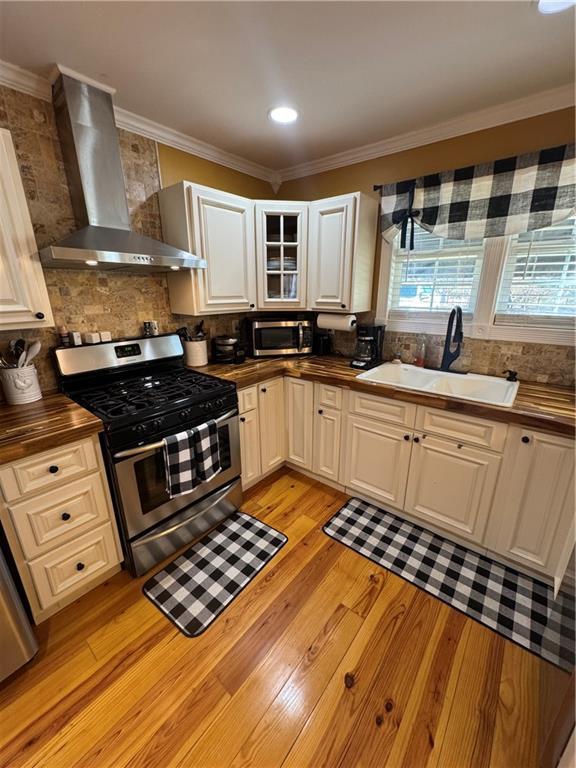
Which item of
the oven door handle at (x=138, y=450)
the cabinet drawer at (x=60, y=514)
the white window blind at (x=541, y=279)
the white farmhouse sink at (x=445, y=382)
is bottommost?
the cabinet drawer at (x=60, y=514)

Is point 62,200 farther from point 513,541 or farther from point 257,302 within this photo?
point 513,541

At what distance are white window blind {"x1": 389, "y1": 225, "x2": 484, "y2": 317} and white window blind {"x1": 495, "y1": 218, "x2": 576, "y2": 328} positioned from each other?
180mm

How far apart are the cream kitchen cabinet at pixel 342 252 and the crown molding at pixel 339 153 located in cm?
41

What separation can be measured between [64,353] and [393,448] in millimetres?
2056

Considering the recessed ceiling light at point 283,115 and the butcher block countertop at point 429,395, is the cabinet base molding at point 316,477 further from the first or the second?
the recessed ceiling light at point 283,115

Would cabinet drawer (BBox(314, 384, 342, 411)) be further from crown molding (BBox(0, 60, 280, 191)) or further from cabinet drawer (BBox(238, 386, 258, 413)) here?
crown molding (BBox(0, 60, 280, 191))

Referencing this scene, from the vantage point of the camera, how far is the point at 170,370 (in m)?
2.23

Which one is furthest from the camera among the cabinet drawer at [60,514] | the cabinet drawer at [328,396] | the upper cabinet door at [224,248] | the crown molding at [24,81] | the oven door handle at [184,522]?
the cabinet drawer at [328,396]

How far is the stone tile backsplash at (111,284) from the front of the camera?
1.59m

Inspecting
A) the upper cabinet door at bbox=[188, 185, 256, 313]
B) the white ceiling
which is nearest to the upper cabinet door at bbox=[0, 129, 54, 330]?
the white ceiling

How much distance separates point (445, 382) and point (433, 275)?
774 millimetres

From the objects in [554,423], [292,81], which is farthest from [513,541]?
[292,81]

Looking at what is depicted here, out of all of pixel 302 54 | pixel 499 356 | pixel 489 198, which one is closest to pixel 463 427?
pixel 499 356

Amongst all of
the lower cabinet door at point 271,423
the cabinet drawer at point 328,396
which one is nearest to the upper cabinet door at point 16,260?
the lower cabinet door at point 271,423
